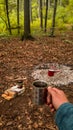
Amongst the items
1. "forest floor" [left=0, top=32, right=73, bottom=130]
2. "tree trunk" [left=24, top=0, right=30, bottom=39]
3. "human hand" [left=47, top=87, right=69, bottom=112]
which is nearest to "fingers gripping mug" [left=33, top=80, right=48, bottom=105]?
"human hand" [left=47, top=87, right=69, bottom=112]

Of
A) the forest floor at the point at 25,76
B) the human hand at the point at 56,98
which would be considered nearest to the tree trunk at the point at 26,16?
the forest floor at the point at 25,76

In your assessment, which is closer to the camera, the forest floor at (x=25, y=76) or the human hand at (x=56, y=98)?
the human hand at (x=56, y=98)

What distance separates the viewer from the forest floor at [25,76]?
398 cm

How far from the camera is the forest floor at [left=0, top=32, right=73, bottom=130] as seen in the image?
3980 millimetres

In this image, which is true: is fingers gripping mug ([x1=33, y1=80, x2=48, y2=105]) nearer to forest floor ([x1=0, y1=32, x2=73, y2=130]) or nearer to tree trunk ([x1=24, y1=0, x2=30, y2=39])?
forest floor ([x1=0, y1=32, x2=73, y2=130])

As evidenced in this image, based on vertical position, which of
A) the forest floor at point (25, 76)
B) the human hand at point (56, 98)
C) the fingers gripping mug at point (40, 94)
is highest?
the human hand at point (56, 98)

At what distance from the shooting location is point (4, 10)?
52.6 ft

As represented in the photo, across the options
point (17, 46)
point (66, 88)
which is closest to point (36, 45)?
point (17, 46)

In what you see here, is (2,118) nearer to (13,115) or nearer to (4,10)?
(13,115)

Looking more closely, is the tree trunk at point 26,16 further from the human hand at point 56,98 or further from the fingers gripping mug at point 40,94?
the human hand at point 56,98

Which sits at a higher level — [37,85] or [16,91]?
[37,85]

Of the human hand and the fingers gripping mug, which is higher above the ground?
the human hand

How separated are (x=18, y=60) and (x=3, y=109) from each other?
11.0 feet

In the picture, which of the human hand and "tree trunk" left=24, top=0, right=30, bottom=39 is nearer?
the human hand
